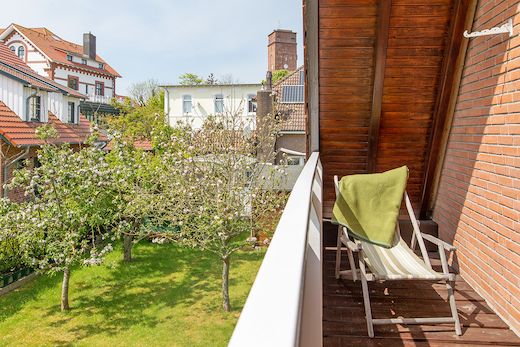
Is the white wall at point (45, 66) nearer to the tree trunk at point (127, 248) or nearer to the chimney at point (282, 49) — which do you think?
the chimney at point (282, 49)

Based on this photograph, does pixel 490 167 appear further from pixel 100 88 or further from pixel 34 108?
pixel 100 88

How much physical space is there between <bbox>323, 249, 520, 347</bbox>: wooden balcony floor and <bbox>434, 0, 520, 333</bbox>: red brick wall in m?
0.14

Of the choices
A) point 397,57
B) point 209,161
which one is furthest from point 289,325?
point 209,161

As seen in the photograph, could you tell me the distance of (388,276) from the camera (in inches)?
117

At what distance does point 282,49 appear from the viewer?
3422 cm

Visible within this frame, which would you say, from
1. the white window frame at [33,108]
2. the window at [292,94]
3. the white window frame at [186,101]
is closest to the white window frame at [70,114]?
the white window frame at [33,108]

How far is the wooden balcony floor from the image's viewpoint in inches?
112

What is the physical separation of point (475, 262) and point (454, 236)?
25.7 inches

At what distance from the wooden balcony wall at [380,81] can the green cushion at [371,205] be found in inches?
45.6

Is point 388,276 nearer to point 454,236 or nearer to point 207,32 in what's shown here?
point 454,236

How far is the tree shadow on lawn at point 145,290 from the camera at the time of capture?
875cm

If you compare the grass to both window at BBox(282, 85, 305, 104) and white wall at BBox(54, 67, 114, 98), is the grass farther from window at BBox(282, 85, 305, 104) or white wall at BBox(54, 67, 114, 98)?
white wall at BBox(54, 67, 114, 98)

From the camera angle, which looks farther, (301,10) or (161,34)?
(161,34)

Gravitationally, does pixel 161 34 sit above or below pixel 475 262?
above
